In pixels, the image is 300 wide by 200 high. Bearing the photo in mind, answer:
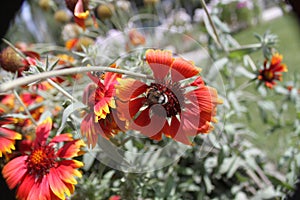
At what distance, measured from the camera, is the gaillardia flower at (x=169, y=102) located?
0.51 m

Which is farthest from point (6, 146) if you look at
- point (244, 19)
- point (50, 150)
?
point (244, 19)

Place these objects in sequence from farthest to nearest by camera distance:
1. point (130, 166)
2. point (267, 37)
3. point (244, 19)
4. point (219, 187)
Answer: point (244, 19) < point (219, 187) < point (267, 37) < point (130, 166)

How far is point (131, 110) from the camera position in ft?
1.71

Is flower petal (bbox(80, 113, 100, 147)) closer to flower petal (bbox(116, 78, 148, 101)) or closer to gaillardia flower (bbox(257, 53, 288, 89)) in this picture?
flower petal (bbox(116, 78, 148, 101))

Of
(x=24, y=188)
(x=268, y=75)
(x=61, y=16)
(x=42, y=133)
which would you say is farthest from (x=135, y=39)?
(x=24, y=188)

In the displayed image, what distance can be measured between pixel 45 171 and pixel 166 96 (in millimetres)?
240

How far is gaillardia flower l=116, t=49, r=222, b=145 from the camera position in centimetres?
51

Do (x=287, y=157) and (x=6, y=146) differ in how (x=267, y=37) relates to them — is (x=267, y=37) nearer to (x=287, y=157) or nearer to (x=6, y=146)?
(x=287, y=157)

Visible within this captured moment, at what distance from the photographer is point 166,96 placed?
53cm

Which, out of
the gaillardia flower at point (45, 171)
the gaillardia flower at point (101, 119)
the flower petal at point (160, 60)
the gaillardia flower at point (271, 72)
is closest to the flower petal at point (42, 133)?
the gaillardia flower at point (45, 171)

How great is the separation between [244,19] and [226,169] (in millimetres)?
4105

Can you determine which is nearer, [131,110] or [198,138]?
[131,110]

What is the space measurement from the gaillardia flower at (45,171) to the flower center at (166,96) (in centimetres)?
15

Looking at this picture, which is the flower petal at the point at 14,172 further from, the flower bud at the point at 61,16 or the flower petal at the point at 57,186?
the flower bud at the point at 61,16
